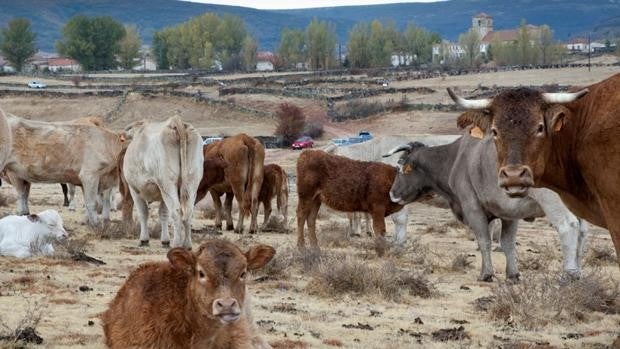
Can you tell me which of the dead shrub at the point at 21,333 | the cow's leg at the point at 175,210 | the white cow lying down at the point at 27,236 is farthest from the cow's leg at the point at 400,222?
the dead shrub at the point at 21,333

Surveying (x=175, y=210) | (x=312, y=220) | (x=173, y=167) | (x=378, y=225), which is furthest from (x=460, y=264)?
(x=173, y=167)

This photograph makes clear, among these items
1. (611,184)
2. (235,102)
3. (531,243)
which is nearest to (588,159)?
(611,184)

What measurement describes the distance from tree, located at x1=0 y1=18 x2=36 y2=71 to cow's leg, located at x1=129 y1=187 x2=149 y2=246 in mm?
172221

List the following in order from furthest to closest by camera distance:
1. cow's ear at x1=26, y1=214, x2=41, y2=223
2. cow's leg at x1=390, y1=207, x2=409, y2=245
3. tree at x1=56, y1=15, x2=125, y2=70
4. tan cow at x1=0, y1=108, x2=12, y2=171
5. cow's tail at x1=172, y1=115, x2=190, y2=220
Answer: tree at x1=56, y1=15, x2=125, y2=70 < cow's leg at x1=390, y1=207, x2=409, y2=245 < cow's tail at x1=172, y1=115, x2=190, y2=220 < cow's ear at x1=26, y1=214, x2=41, y2=223 < tan cow at x1=0, y1=108, x2=12, y2=171

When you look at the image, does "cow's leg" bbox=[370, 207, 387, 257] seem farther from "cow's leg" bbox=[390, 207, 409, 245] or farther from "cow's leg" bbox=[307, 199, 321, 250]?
"cow's leg" bbox=[390, 207, 409, 245]

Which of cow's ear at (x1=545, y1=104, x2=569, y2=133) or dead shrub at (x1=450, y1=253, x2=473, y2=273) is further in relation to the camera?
dead shrub at (x1=450, y1=253, x2=473, y2=273)

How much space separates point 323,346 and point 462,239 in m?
12.4

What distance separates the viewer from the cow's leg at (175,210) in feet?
56.0

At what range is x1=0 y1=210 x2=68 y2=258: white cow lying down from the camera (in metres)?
15.3

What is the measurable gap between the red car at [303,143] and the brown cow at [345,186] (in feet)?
154

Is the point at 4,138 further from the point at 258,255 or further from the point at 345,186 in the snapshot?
the point at 258,255

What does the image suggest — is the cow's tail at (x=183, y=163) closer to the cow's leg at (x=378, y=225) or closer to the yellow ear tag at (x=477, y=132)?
the cow's leg at (x=378, y=225)

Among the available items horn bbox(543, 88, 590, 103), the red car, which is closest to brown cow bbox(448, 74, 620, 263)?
horn bbox(543, 88, 590, 103)

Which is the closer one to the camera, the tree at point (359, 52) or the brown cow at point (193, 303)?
the brown cow at point (193, 303)
